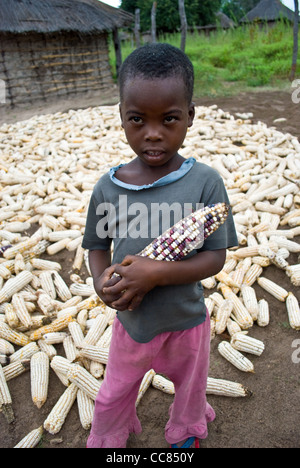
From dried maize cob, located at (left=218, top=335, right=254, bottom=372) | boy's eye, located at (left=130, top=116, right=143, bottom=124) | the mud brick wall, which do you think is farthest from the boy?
the mud brick wall

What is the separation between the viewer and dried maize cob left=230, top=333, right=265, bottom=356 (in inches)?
92.6

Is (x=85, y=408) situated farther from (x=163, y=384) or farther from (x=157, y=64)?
(x=157, y=64)

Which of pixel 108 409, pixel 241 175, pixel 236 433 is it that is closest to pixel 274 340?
pixel 236 433

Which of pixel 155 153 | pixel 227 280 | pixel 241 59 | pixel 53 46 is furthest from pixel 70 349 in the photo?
pixel 241 59

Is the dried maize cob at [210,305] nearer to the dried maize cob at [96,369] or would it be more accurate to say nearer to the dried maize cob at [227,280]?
the dried maize cob at [227,280]

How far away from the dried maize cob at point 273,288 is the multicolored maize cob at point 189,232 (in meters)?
1.77

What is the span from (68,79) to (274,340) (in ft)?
35.6

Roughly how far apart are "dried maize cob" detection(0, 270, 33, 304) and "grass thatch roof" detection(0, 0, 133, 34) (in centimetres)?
877

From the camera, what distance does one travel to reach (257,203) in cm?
399

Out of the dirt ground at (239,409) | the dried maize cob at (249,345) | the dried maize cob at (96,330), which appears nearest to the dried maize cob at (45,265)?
the dried maize cob at (96,330)

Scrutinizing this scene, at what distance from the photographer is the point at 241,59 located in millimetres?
12883

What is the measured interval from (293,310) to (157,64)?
2150 millimetres

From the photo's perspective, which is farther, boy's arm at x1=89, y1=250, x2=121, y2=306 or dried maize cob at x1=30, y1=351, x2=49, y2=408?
dried maize cob at x1=30, y1=351, x2=49, y2=408

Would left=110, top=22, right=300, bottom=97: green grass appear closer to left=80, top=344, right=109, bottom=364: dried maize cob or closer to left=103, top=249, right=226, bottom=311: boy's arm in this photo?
left=80, top=344, right=109, bottom=364: dried maize cob
